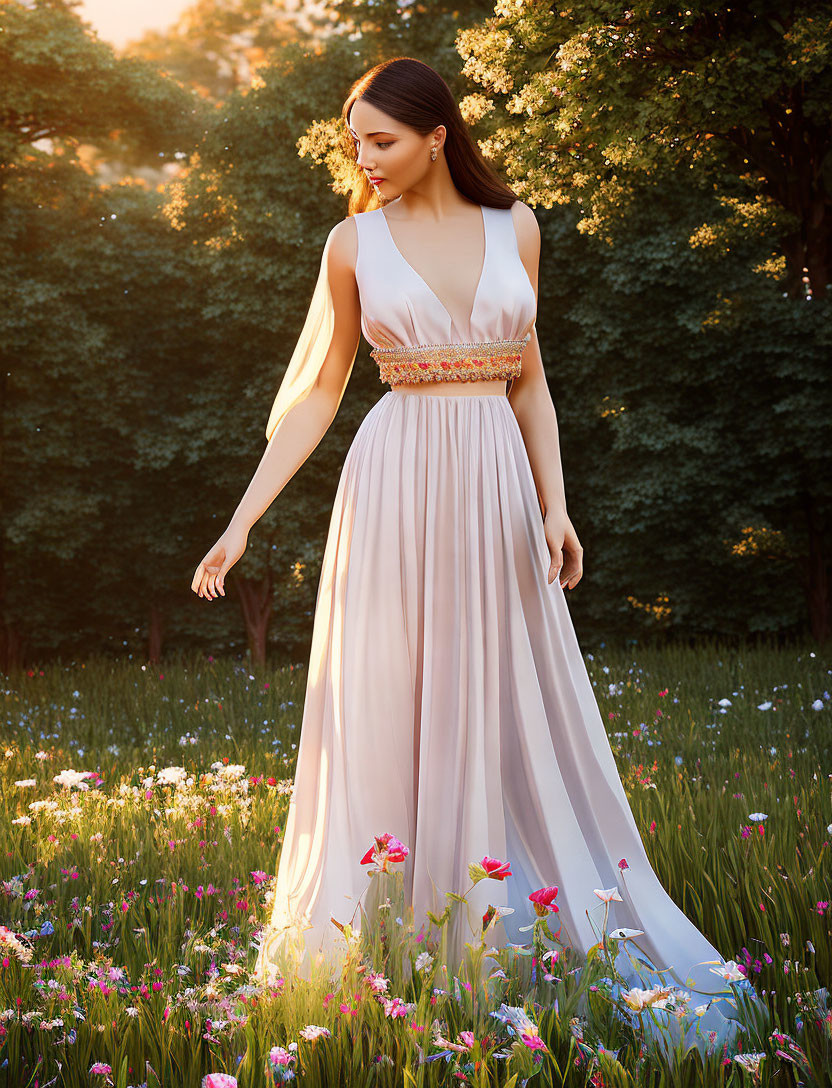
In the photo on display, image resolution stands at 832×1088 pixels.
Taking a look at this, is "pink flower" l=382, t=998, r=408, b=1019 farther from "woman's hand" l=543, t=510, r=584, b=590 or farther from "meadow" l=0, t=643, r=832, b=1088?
"woman's hand" l=543, t=510, r=584, b=590

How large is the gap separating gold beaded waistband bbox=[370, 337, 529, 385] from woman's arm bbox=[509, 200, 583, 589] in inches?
5.2

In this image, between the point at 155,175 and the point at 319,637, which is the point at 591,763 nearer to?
the point at 319,637

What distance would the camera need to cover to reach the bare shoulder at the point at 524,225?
2.83 m

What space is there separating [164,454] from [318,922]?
10.1 meters

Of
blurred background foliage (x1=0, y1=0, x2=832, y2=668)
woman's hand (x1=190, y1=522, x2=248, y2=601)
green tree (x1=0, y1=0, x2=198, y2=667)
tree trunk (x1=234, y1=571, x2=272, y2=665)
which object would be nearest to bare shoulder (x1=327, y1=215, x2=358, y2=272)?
woman's hand (x1=190, y1=522, x2=248, y2=601)

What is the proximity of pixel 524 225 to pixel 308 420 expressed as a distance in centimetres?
82

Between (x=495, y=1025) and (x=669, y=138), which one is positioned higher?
(x=669, y=138)

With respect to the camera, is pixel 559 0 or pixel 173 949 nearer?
pixel 173 949

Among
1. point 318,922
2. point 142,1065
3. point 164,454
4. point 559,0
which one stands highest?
point 559,0

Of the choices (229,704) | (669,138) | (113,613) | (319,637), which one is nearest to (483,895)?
(319,637)

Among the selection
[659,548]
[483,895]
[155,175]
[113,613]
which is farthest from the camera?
[155,175]

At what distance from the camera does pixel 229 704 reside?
23.5 ft

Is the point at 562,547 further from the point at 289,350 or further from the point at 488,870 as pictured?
the point at 289,350

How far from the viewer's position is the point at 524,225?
2.84m
